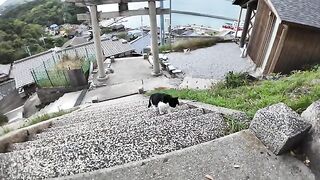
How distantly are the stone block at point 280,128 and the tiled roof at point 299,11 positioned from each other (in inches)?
284

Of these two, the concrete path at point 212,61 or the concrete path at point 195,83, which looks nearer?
the concrete path at point 195,83

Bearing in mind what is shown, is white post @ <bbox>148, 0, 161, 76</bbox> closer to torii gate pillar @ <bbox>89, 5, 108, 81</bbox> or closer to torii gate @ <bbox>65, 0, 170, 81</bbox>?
torii gate @ <bbox>65, 0, 170, 81</bbox>

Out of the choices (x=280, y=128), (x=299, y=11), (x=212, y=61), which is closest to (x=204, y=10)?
(x=212, y=61)

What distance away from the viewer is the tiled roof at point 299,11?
31.4 feet

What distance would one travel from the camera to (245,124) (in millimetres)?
3959

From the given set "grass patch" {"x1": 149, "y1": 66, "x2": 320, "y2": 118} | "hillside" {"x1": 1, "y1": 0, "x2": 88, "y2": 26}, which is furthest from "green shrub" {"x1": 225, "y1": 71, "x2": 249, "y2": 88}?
"hillside" {"x1": 1, "y1": 0, "x2": 88, "y2": 26}

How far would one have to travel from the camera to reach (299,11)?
999 cm

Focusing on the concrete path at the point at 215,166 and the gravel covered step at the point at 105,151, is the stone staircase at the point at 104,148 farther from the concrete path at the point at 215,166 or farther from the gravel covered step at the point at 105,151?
the concrete path at the point at 215,166

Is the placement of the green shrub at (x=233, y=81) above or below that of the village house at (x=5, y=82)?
above

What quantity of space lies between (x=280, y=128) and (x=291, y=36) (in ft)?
27.2

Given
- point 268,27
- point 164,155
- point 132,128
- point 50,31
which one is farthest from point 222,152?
point 50,31

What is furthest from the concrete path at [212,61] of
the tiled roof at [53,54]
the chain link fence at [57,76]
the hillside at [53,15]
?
the hillside at [53,15]

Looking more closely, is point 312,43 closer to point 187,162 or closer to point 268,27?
point 268,27

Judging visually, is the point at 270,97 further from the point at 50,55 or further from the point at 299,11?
the point at 50,55
